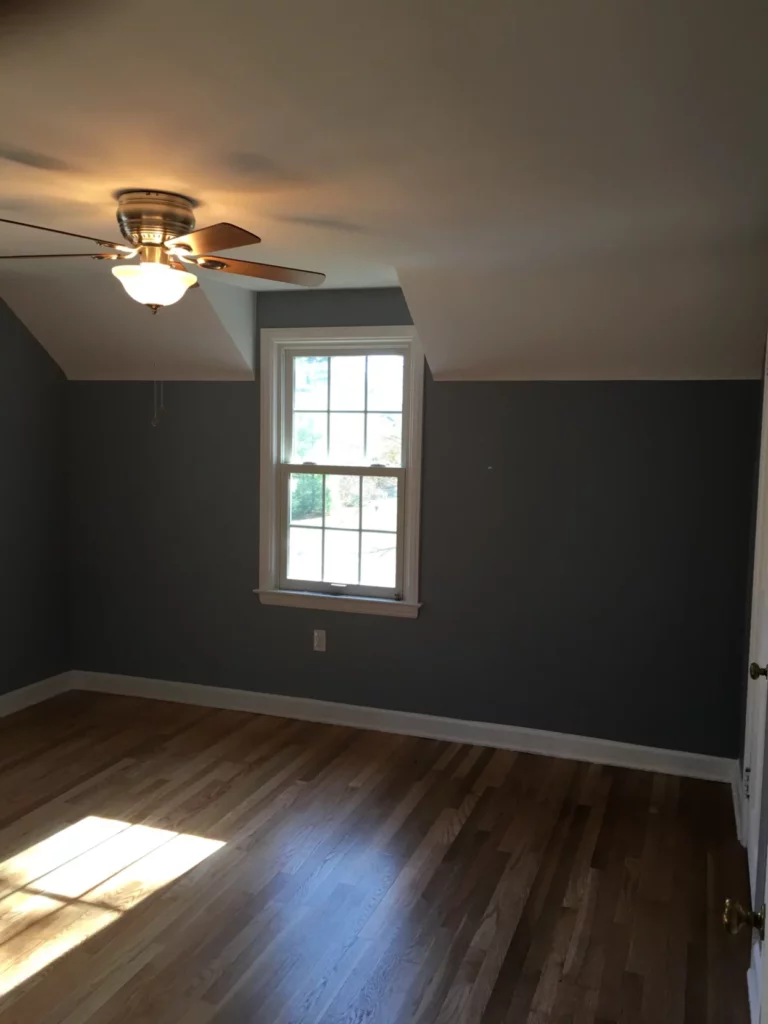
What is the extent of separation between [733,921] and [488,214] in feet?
6.83

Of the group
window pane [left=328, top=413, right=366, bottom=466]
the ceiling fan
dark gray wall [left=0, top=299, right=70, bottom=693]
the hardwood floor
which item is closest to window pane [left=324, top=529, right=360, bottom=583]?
window pane [left=328, top=413, right=366, bottom=466]

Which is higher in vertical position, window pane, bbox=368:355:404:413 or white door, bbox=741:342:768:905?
window pane, bbox=368:355:404:413

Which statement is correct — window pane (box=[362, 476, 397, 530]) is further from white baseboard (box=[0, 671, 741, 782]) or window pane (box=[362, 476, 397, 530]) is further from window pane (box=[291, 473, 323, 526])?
white baseboard (box=[0, 671, 741, 782])

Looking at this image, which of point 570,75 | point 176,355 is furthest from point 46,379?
point 570,75

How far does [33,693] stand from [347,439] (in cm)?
232

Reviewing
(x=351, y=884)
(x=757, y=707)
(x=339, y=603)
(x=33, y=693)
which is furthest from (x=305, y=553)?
(x=757, y=707)

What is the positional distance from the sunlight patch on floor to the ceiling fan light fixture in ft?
6.47

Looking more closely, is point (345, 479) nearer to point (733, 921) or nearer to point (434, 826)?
point (434, 826)

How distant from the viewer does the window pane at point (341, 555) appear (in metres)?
4.54

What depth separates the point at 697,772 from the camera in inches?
154

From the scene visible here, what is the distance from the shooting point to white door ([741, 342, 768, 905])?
8.54 ft

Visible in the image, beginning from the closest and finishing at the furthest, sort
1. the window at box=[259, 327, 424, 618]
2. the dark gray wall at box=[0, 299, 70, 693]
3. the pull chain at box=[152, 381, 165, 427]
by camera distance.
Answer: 1. the window at box=[259, 327, 424, 618]
2. the dark gray wall at box=[0, 299, 70, 693]
3. the pull chain at box=[152, 381, 165, 427]

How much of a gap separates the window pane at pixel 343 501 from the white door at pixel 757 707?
2053mm

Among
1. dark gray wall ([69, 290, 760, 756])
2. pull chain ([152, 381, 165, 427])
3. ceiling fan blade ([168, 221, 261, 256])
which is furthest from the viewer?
pull chain ([152, 381, 165, 427])
